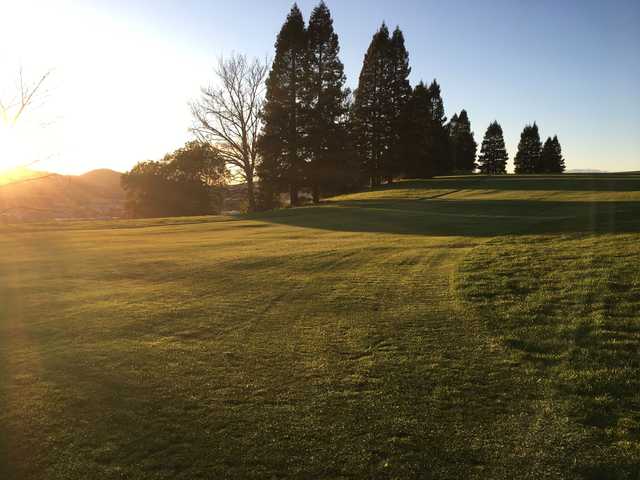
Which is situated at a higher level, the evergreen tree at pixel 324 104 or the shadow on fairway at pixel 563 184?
the evergreen tree at pixel 324 104

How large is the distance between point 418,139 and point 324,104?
14926 mm

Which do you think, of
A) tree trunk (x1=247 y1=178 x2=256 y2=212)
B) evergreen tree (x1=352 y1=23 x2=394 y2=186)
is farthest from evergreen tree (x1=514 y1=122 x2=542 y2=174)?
tree trunk (x1=247 y1=178 x2=256 y2=212)

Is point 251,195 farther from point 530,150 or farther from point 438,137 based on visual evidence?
point 530,150

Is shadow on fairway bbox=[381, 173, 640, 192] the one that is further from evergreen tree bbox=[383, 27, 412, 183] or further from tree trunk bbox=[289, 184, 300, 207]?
tree trunk bbox=[289, 184, 300, 207]

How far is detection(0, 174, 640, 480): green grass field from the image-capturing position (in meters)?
3.63

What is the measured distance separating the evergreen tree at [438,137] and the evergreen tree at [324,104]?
17742mm

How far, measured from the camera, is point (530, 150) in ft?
274

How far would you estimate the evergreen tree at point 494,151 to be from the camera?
3211 inches

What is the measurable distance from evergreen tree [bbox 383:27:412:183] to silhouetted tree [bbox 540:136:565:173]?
49.0 meters

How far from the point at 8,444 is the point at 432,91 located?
230ft

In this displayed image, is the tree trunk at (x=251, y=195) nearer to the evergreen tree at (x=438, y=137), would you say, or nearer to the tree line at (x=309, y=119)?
the tree line at (x=309, y=119)

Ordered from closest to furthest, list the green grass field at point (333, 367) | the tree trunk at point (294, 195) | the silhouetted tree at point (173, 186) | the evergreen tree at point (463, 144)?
the green grass field at point (333, 367), the tree trunk at point (294, 195), the silhouetted tree at point (173, 186), the evergreen tree at point (463, 144)

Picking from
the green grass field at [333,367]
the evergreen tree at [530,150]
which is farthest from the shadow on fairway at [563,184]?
the evergreen tree at [530,150]

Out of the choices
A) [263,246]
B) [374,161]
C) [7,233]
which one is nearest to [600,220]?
[263,246]
